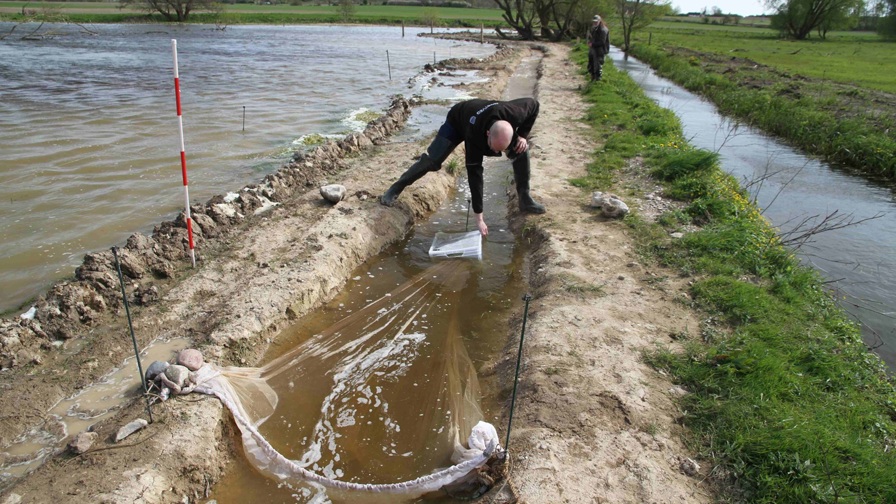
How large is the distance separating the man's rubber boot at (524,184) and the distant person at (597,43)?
37.8 feet

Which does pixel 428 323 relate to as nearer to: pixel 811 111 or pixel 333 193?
pixel 333 193

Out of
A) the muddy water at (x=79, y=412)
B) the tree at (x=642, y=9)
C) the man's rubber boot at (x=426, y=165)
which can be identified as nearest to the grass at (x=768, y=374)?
the man's rubber boot at (x=426, y=165)

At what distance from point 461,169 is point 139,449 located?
709 cm

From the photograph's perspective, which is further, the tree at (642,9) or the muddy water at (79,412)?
the tree at (642,9)

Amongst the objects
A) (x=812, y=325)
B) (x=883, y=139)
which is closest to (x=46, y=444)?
(x=812, y=325)

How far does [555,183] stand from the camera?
26.9ft

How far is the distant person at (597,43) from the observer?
16281 mm

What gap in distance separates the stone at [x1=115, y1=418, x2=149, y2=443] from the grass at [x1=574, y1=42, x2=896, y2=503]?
363 cm

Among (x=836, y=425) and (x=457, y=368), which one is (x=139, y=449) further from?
(x=836, y=425)

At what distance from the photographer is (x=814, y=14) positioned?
4797 centimetres

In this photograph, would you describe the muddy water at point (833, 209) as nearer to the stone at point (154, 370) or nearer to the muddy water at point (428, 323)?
the muddy water at point (428, 323)

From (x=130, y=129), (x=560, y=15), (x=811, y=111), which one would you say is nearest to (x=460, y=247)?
(x=130, y=129)

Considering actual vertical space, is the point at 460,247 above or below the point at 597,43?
below

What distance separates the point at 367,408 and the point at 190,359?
4.49 ft
